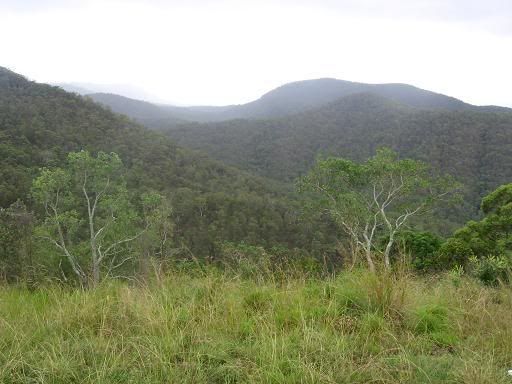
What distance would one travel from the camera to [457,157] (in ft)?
253

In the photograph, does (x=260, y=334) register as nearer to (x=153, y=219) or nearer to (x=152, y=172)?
(x=153, y=219)

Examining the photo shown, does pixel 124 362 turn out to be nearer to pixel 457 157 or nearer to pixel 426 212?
pixel 426 212

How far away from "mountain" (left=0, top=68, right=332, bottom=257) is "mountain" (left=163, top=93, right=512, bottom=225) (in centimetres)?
2955

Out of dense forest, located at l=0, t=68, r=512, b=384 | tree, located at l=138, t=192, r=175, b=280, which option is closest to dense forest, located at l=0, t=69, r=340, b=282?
dense forest, located at l=0, t=68, r=512, b=384

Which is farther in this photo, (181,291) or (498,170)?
(498,170)

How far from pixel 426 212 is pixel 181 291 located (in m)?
15.3

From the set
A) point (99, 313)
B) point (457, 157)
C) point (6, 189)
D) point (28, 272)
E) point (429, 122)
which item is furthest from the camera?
point (429, 122)

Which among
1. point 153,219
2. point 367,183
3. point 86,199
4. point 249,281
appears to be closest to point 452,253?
point 367,183

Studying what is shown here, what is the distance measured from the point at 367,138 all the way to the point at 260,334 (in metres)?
110

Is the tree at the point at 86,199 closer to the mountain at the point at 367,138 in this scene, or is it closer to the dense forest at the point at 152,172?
the dense forest at the point at 152,172

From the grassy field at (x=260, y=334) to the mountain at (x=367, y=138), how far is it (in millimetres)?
59081

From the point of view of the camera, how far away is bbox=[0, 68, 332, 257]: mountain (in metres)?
38.9

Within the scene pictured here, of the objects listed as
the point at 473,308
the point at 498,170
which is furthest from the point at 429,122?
the point at 473,308

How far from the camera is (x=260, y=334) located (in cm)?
233
